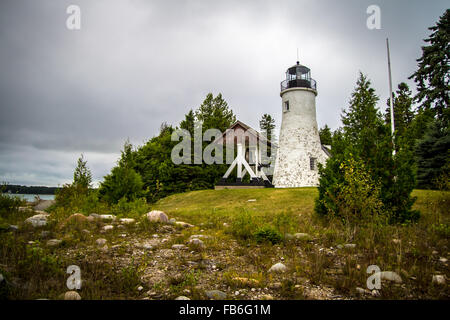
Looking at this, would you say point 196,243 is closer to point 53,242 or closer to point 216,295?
point 216,295

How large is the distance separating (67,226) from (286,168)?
18540 millimetres

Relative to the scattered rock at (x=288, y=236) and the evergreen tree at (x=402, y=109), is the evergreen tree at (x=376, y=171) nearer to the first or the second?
the scattered rock at (x=288, y=236)

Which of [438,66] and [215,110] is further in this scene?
[215,110]

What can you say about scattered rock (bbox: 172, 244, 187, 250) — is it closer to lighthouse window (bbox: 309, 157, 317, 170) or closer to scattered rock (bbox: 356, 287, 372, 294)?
scattered rock (bbox: 356, 287, 372, 294)

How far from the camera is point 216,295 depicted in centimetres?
327

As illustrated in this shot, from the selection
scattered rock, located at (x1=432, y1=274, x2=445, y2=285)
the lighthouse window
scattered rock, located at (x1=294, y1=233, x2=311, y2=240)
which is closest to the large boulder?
scattered rock, located at (x1=294, y1=233, x2=311, y2=240)

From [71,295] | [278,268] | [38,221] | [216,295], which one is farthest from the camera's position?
[38,221]

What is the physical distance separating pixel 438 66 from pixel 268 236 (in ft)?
90.3

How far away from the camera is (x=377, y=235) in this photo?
19.4 ft

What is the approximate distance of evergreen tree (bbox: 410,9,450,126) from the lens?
73.2ft

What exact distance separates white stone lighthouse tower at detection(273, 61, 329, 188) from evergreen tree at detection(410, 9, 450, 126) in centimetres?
1124

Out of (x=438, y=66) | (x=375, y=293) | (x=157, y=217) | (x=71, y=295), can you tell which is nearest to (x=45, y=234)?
(x=157, y=217)

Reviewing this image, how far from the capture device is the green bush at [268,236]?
6012mm
